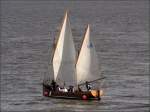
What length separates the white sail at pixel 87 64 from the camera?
3401 inches

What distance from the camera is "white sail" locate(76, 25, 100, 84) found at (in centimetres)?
8638

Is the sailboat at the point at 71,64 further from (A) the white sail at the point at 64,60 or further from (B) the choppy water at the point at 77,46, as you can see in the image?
(B) the choppy water at the point at 77,46

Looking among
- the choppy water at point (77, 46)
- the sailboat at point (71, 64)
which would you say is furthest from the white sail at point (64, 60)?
the choppy water at point (77, 46)

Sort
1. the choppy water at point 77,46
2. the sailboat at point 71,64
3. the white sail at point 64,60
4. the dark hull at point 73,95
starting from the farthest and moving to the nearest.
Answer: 1. the white sail at point 64,60
2. the sailboat at point 71,64
3. the dark hull at point 73,95
4. the choppy water at point 77,46

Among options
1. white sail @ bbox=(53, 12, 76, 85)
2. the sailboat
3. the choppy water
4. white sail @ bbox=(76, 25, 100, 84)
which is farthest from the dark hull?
white sail @ bbox=(76, 25, 100, 84)

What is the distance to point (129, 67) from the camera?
104 meters

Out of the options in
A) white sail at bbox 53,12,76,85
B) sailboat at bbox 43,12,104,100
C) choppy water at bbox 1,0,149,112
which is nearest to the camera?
choppy water at bbox 1,0,149,112

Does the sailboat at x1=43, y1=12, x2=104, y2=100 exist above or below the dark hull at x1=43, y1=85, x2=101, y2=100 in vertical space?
above

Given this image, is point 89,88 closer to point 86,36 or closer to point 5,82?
point 86,36

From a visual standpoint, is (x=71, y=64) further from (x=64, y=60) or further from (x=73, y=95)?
(x=73, y=95)

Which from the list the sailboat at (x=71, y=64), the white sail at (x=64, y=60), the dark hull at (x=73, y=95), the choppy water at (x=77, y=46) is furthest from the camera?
the white sail at (x=64, y=60)

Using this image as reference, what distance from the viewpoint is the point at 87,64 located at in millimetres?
86625

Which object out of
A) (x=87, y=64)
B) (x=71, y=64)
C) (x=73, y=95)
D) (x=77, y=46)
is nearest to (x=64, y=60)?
(x=71, y=64)

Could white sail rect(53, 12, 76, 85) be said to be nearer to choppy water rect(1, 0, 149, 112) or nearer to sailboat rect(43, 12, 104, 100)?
sailboat rect(43, 12, 104, 100)
